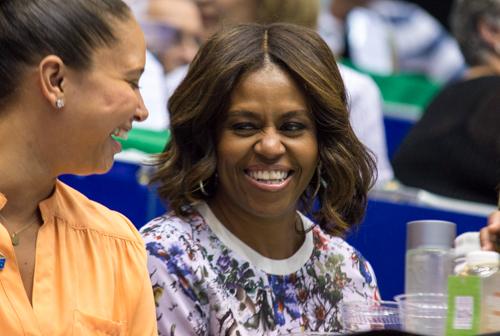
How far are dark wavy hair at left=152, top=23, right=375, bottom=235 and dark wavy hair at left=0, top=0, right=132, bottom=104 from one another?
67 centimetres

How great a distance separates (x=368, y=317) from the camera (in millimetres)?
2662

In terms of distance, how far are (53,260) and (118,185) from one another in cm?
172

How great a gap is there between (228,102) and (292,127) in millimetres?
171

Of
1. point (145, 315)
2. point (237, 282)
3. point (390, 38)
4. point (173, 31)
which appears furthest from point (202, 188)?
point (390, 38)

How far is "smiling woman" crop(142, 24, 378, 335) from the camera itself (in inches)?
118

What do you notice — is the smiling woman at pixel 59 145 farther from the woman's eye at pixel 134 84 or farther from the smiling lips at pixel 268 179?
the smiling lips at pixel 268 179

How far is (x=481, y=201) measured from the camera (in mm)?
4340

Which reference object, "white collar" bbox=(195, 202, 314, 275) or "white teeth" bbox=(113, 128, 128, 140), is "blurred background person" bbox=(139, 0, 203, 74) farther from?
"white teeth" bbox=(113, 128, 128, 140)

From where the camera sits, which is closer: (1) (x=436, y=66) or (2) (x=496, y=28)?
(2) (x=496, y=28)

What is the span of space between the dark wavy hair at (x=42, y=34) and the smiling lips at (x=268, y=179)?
750 mm

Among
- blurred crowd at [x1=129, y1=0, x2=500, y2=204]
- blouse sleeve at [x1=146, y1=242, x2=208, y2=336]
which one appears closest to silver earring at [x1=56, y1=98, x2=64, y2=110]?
blouse sleeve at [x1=146, y1=242, x2=208, y2=336]

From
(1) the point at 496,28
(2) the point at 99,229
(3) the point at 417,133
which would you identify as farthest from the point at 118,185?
(1) the point at 496,28

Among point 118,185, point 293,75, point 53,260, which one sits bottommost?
point 118,185

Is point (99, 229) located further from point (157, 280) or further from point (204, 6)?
point (204, 6)
